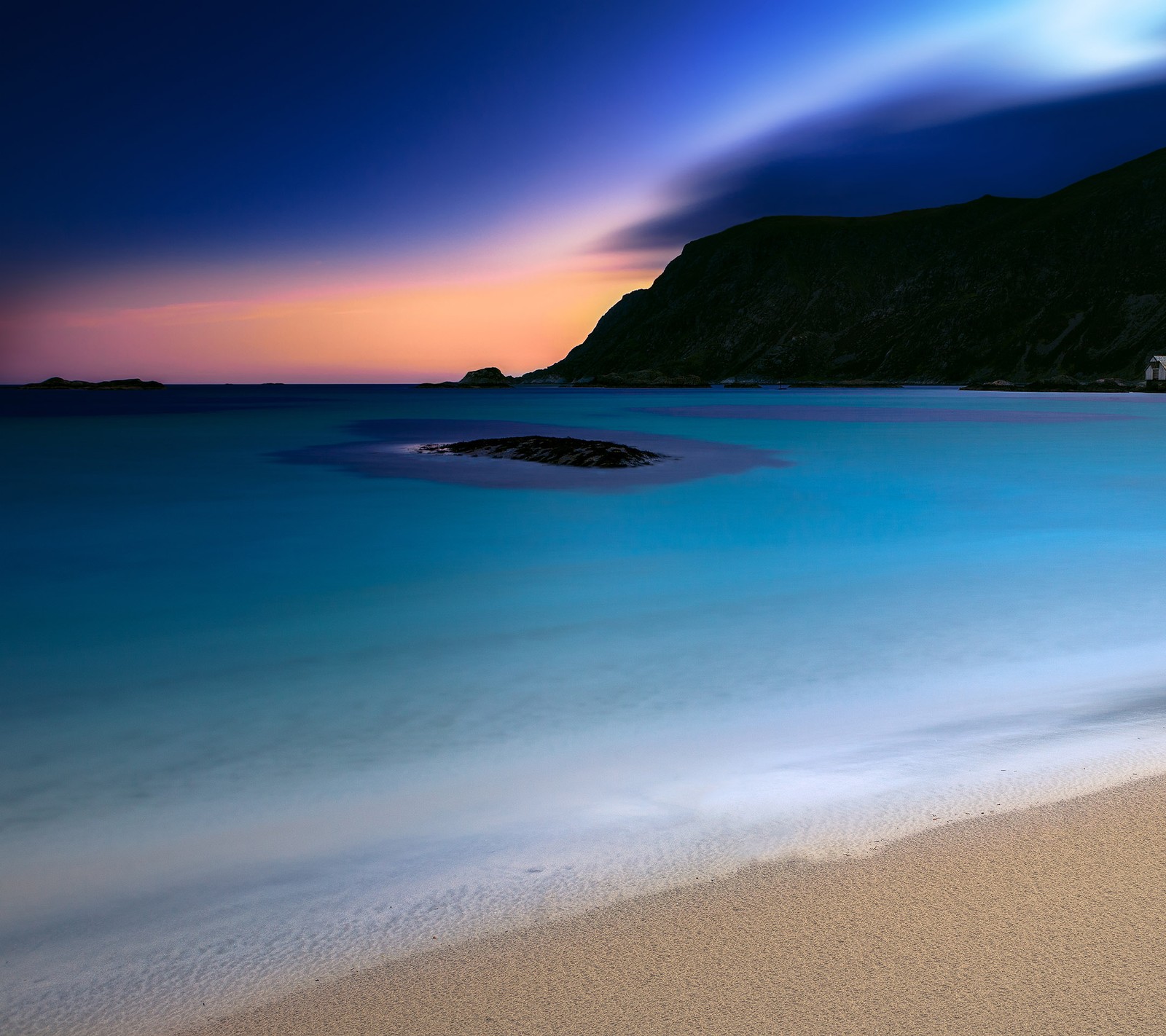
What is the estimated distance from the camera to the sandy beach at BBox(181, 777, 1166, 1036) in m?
2.48

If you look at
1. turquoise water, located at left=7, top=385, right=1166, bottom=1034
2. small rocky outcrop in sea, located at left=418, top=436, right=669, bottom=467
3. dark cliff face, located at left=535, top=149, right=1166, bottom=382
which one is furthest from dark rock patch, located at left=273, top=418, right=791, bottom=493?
dark cliff face, located at left=535, top=149, right=1166, bottom=382

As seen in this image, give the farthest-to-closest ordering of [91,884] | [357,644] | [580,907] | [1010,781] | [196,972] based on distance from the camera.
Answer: [357,644]
[1010,781]
[91,884]
[580,907]
[196,972]

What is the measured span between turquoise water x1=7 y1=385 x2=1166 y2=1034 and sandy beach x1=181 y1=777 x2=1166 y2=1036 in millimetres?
231

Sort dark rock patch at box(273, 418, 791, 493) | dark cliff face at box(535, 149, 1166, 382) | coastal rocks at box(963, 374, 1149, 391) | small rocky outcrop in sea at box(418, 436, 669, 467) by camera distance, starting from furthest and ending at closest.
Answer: dark cliff face at box(535, 149, 1166, 382)
coastal rocks at box(963, 374, 1149, 391)
small rocky outcrop in sea at box(418, 436, 669, 467)
dark rock patch at box(273, 418, 791, 493)

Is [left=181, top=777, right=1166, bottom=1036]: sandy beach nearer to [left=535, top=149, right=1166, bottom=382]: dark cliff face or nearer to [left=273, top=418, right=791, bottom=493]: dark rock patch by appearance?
[left=273, top=418, right=791, bottom=493]: dark rock patch

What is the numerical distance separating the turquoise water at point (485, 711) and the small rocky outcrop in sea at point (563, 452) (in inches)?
316

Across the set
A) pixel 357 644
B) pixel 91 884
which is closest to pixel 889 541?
pixel 357 644

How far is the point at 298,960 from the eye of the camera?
9.66ft

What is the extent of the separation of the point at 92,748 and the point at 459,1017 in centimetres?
398

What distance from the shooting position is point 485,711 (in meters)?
6.15

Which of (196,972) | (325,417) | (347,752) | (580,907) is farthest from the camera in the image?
(325,417)

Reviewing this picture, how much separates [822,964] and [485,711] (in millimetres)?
3714

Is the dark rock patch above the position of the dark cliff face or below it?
below

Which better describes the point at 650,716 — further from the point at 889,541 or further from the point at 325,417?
the point at 325,417
